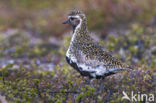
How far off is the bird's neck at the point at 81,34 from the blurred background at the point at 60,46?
0.57 m

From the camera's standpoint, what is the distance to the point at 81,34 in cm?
627

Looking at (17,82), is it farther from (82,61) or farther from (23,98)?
(82,61)

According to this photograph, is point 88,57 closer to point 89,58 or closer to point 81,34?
point 89,58

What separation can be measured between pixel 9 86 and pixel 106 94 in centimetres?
188

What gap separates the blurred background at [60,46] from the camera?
5.91 metres

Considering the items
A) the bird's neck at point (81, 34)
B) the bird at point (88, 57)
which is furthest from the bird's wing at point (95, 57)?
the bird's neck at point (81, 34)

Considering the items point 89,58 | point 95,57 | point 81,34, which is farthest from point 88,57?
point 81,34

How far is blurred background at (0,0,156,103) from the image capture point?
19.4 ft

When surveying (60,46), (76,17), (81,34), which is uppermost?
(76,17)

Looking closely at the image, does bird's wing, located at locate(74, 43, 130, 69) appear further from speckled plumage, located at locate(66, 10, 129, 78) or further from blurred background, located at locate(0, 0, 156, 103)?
blurred background, located at locate(0, 0, 156, 103)

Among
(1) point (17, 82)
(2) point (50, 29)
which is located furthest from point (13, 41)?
(1) point (17, 82)

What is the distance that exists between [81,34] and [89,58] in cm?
63

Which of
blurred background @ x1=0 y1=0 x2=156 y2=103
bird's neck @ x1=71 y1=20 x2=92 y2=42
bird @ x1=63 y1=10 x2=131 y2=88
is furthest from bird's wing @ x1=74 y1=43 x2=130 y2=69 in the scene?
blurred background @ x1=0 y1=0 x2=156 y2=103

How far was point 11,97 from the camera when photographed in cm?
549
